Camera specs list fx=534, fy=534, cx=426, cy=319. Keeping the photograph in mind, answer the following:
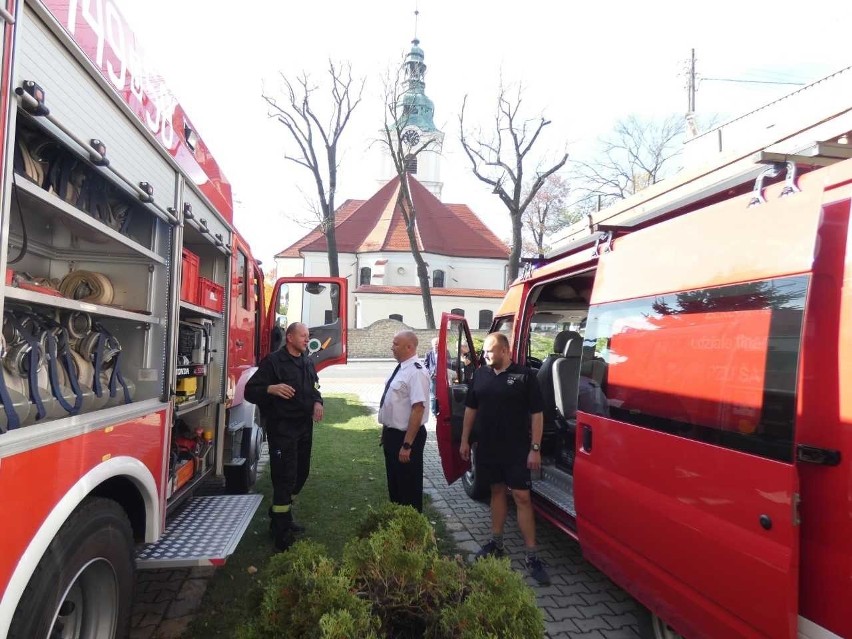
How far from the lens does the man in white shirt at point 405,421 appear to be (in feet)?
13.8

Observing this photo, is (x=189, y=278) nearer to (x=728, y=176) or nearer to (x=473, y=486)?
(x=728, y=176)

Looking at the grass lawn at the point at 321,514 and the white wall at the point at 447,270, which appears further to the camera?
the white wall at the point at 447,270

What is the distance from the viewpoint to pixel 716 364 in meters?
2.26

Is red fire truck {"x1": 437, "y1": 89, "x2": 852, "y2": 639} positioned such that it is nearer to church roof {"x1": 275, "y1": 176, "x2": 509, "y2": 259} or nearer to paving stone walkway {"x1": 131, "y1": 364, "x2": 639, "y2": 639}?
paving stone walkway {"x1": 131, "y1": 364, "x2": 639, "y2": 639}

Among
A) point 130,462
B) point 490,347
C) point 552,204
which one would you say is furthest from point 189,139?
point 552,204

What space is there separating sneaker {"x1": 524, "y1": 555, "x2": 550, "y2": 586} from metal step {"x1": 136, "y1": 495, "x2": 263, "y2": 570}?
201cm

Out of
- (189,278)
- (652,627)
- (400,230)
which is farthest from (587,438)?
(400,230)

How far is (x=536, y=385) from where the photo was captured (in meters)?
3.88

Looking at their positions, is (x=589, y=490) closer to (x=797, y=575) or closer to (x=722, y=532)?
(x=722, y=532)

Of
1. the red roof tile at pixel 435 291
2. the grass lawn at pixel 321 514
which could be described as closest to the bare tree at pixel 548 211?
the red roof tile at pixel 435 291

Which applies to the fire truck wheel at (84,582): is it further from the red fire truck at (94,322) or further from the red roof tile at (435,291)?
the red roof tile at (435,291)

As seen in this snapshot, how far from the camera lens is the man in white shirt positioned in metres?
4.21

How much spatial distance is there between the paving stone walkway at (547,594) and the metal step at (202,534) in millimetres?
460

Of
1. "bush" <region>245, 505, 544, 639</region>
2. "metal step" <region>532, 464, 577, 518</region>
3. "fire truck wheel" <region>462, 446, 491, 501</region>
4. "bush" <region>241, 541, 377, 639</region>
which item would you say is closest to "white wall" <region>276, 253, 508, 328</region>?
"fire truck wheel" <region>462, 446, 491, 501</region>
